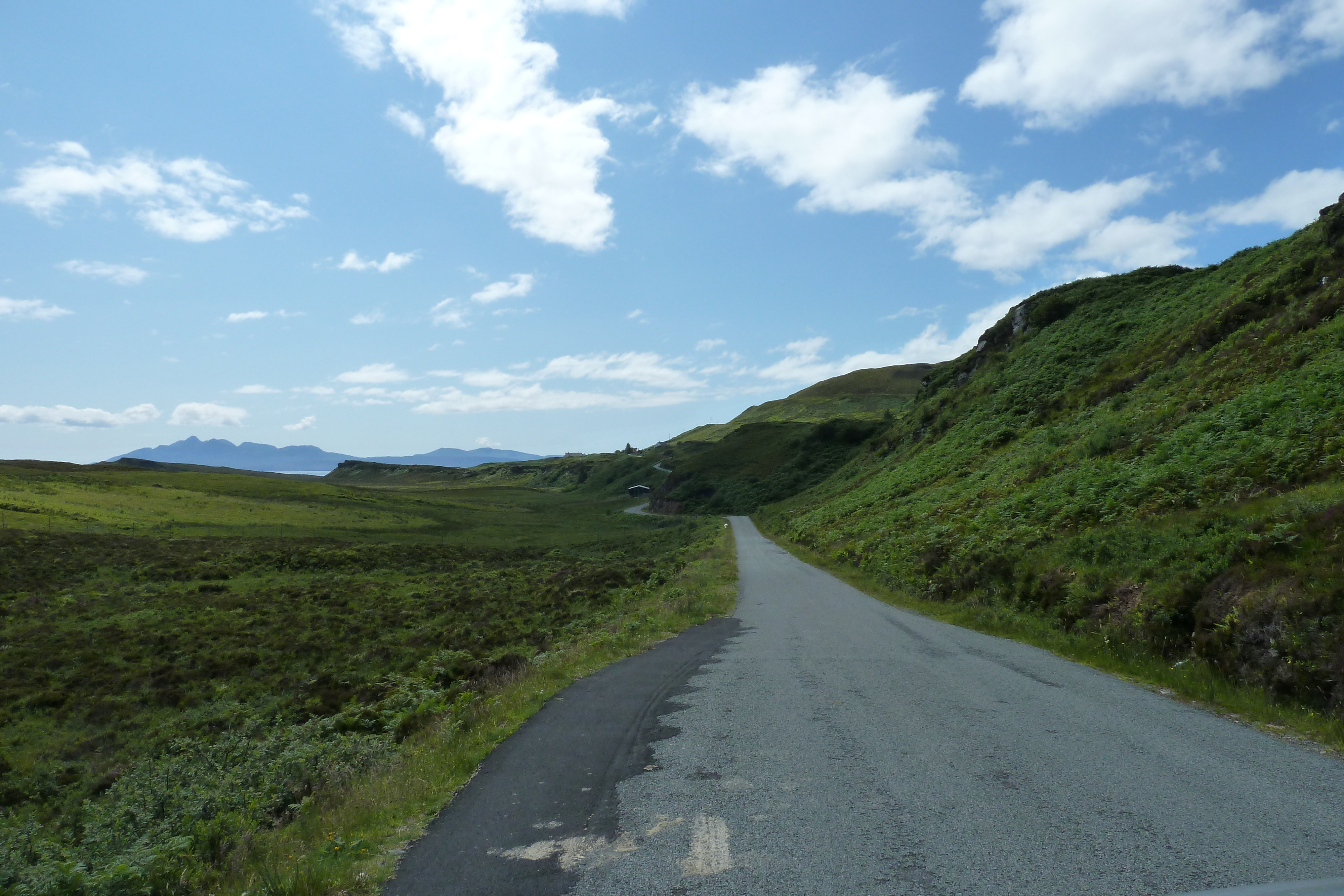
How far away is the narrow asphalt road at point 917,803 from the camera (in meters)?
4.77

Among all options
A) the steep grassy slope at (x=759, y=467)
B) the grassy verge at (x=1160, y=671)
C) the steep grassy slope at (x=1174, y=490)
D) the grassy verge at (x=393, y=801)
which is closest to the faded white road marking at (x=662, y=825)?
the grassy verge at (x=393, y=801)

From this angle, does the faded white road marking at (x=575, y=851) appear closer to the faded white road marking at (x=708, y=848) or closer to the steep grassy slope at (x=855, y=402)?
the faded white road marking at (x=708, y=848)

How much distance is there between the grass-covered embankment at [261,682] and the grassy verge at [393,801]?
0.04 metres

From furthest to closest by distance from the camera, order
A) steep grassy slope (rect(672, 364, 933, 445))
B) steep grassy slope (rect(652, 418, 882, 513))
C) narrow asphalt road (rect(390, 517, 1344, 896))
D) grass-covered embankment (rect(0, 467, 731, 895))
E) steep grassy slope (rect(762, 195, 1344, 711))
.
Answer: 1. steep grassy slope (rect(672, 364, 933, 445))
2. steep grassy slope (rect(652, 418, 882, 513))
3. steep grassy slope (rect(762, 195, 1344, 711))
4. grass-covered embankment (rect(0, 467, 731, 895))
5. narrow asphalt road (rect(390, 517, 1344, 896))

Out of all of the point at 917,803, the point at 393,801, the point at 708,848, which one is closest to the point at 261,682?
the point at 393,801

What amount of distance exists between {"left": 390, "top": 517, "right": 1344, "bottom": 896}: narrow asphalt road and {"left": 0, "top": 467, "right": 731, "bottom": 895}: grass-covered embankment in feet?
5.25

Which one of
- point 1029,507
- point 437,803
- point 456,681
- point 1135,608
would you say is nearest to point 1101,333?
point 1029,507

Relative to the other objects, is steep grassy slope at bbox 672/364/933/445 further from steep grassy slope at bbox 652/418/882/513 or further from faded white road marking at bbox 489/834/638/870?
faded white road marking at bbox 489/834/638/870

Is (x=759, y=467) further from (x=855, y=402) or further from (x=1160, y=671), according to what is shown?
(x=1160, y=671)

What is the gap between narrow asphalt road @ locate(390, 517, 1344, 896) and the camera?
4.77 meters

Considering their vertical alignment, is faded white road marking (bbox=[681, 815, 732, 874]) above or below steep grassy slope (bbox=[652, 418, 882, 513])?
below

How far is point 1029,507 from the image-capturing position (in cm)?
2331

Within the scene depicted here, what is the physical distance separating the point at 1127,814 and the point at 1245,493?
43.5ft

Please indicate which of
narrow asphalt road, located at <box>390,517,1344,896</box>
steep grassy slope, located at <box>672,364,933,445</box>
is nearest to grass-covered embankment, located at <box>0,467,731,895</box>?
narrow asphalt road, located at <box>390,517,1344,896</box>
